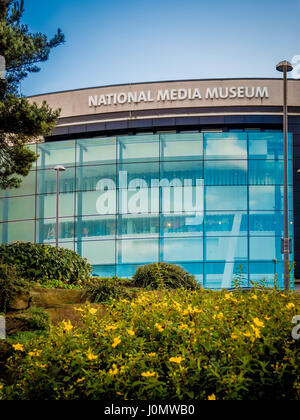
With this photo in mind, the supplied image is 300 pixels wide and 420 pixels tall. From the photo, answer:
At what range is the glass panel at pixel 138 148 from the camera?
1019 inches

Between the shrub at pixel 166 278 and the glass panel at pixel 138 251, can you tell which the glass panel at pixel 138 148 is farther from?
the shrub at pixel 166 278

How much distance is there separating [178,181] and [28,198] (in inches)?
382

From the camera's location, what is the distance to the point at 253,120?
27.5 metres

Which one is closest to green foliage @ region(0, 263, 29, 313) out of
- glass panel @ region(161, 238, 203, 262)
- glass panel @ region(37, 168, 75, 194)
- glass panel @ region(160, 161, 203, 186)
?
glass panel @ region(161, 238, 203, 262)

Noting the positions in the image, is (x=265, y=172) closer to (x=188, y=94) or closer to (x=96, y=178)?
(x=188, y=94)

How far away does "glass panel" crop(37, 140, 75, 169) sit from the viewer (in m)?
27.2

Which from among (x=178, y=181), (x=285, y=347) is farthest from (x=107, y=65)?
(x=178, y=181)

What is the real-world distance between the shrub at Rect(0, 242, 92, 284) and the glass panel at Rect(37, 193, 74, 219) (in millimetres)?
15436

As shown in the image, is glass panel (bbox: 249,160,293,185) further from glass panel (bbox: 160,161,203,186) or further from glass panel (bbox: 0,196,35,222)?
glass panel (bbox: 0,196,35,222)

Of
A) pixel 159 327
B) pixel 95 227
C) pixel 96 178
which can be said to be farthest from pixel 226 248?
pixel 159 327

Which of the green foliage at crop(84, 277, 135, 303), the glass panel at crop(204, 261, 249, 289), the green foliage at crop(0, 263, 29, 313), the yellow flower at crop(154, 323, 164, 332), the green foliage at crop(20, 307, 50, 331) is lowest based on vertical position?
the glass panel at crop(204, 261, 249, 289)

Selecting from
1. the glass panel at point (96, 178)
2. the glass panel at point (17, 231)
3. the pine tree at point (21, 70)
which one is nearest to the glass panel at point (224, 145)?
the glass panel at point (96, 178)

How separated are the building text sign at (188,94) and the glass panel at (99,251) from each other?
30.4 ft

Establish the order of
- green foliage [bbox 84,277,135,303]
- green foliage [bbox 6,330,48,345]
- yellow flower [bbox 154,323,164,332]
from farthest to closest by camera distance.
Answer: green foliage [bbox 84,277,135,303] → green foliage [bbox 6,330,48,345] → yellow flower [bbox 154,323,164,332]
